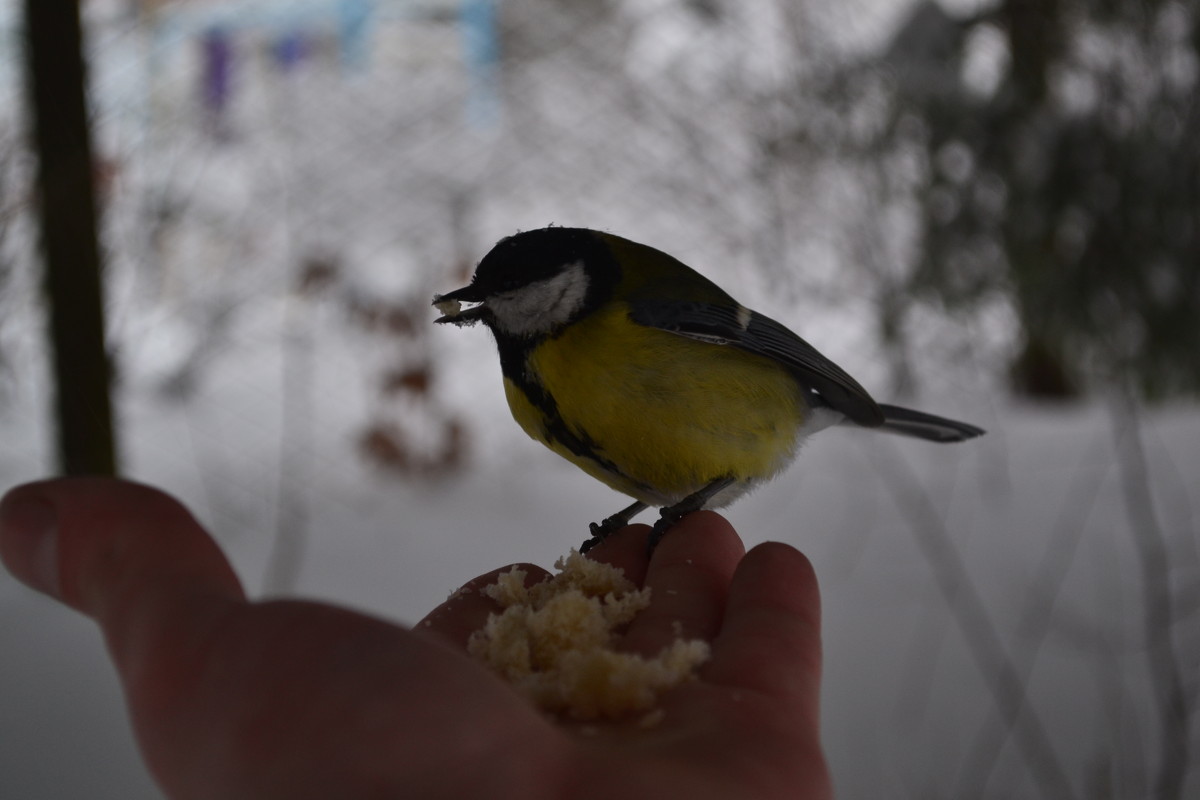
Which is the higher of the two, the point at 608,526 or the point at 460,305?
the point at 460,305

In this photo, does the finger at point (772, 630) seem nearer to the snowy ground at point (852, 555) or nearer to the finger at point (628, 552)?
the finger at point (628, 552)

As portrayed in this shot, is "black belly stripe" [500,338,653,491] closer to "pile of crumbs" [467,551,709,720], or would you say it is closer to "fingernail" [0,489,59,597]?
"pile of crumbs" [467,551,709,720]

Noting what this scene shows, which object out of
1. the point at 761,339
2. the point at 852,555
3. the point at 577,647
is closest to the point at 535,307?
the point at 761,339

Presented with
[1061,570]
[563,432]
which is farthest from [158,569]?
[1061,570]

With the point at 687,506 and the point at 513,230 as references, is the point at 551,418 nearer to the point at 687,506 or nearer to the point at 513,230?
the point at 687,506

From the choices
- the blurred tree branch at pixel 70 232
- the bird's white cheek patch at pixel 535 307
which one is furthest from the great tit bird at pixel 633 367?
the blurred tree branch at pixel 70 232

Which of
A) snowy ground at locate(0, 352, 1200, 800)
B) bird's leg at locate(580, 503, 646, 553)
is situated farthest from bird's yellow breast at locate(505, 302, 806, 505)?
snowy ground at locate(0, 352, 1200, 800)

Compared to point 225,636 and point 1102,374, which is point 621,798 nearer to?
point 225,636
